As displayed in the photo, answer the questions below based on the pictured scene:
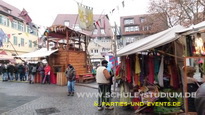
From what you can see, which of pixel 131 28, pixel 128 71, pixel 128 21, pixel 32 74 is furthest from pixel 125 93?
pixel 128 21

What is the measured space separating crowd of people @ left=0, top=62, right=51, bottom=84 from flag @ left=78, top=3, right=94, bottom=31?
5.62 meters

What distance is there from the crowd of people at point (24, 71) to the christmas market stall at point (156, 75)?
34.8 ft

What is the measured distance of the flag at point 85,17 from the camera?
12.4m

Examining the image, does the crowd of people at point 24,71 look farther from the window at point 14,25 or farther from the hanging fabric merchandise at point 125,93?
the window at point 14,25

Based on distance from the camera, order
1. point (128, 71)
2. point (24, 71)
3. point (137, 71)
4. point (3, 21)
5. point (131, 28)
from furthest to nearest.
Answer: point (131, 28), point (3, 21), point (24, 71), point (128, 71), point (137, 71)

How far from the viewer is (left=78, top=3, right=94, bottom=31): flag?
12.4 m

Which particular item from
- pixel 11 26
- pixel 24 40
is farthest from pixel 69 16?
pixel 11 26

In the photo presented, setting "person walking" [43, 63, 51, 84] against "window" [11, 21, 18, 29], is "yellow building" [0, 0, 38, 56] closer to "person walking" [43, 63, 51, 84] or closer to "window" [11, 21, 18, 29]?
"window" [11, 21, 18, 29]

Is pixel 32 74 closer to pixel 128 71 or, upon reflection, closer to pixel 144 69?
pixel 128 71

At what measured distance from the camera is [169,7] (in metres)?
22.9

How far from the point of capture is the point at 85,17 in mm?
12703

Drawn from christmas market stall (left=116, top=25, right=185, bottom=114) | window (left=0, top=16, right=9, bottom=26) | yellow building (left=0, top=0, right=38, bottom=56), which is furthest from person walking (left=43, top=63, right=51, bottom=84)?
window (left=0, top=16, right=9, bottom=26)

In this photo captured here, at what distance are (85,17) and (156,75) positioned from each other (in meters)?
7.34

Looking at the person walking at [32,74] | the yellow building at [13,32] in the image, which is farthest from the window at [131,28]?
the person walking at [32,74]
